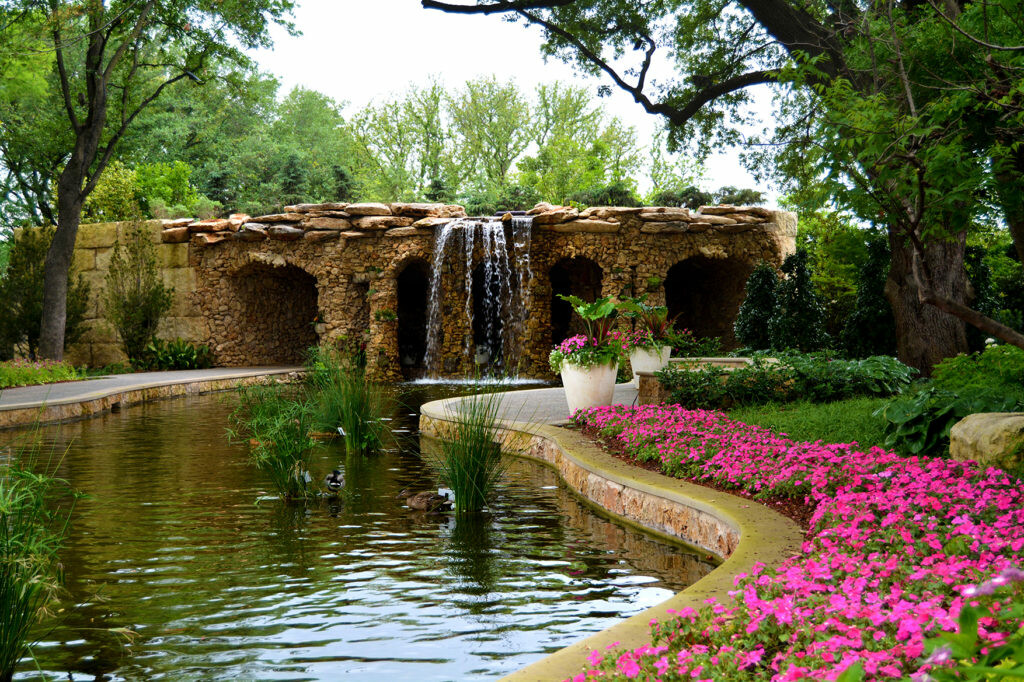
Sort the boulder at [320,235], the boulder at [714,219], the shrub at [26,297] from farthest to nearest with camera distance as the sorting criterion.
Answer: the boulder at [320,235] → the shrub at [26,297] → the boulder at [714,219]

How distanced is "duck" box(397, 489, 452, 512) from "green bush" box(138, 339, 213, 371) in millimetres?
13074

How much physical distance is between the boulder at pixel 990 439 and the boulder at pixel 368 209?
1321 centimetres

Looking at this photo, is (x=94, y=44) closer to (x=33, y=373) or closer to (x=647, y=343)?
(x=33, y=373)

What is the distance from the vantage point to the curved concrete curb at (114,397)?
9609 mm

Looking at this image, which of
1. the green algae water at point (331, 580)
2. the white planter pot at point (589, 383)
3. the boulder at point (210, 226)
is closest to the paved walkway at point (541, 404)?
the white planter pot at point (589, 383)

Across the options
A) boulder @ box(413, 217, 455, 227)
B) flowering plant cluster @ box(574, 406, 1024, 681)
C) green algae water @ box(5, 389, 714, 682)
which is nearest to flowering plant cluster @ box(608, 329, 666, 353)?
green algae water @ box(5, 389, 714, 682)

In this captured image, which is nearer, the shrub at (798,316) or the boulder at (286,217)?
the shrub at (798,316)

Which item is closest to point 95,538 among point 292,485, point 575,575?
point 292,485

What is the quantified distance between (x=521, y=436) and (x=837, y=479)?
3.44 metres

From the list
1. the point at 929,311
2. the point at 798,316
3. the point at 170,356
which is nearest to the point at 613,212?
the point at 798,316

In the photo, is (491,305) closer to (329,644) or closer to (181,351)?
(181,351)

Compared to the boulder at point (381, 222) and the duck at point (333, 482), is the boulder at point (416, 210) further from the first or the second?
the duck at point (333, 482)

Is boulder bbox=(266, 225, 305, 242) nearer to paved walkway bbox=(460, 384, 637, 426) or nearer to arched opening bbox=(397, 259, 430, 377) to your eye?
arched opening bbox=(397, 259, 430, 377)

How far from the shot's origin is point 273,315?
1948 centimetres
